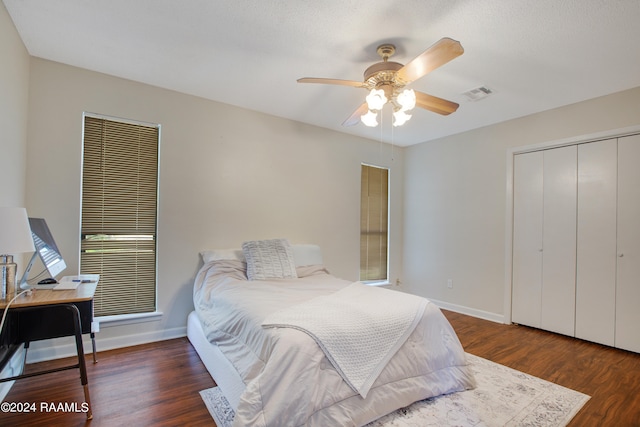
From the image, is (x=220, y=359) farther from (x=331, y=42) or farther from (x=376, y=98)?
(x=331, y=42)

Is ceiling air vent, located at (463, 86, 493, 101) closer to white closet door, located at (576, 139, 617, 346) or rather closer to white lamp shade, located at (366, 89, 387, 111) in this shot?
white closet door, located at (576, 139, 617, 346)

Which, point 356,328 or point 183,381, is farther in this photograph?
point 183,381

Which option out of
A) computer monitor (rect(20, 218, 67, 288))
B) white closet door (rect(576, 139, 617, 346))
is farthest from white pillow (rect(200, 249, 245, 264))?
white closet door (rect(576, 139, 617, 346))

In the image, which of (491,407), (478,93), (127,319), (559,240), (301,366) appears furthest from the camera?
(559,240)

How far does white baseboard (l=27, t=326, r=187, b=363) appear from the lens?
8.09ft

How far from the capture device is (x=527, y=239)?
11.8 feet

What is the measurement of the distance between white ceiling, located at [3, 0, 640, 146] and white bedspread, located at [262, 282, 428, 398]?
181 cm

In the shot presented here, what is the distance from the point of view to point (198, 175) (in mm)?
3215

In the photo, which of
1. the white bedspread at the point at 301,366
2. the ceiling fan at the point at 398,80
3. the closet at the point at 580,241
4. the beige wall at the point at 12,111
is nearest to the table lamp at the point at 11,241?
the beige wall at the point at 12,111

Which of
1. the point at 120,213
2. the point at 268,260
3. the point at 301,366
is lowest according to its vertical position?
the point at 301,366

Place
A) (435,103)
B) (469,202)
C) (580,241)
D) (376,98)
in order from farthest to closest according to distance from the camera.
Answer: (469,202) → (580,241) → (435,103) → (376,98)

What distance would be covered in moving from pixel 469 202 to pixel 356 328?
3.10 metres

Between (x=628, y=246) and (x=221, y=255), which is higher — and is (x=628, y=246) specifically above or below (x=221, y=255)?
above

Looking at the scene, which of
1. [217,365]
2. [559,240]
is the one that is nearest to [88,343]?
[217,365]
